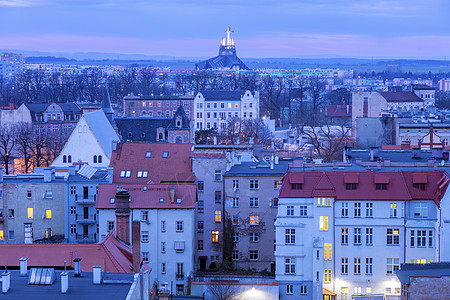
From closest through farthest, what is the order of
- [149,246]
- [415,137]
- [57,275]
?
[57,275] < [149,246] < [415,137]

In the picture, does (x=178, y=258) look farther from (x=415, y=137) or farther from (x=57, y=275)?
(x=415, y=137)

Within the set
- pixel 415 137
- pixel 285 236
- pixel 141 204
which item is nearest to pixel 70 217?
pixel 141 204

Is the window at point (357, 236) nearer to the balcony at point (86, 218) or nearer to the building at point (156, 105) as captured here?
the balcony at point (86, 218)

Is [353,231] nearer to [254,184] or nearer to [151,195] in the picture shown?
[254,184]

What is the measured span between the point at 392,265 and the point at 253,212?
8876mm

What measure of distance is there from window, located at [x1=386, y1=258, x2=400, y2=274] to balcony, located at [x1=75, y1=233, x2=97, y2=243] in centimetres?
1513

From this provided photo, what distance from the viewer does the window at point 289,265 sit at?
40.0 m

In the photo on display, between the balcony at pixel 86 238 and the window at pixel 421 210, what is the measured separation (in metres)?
16.4

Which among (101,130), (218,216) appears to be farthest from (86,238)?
(101,130)

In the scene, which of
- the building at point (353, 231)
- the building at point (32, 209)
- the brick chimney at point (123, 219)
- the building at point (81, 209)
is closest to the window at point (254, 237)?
the building at point (353, 231)

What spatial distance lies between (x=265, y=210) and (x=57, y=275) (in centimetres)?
1944

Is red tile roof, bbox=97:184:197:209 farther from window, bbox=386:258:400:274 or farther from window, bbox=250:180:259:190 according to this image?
window, bbox=386:258:400:274

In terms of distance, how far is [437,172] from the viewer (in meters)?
41.0

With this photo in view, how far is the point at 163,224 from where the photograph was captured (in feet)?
143
